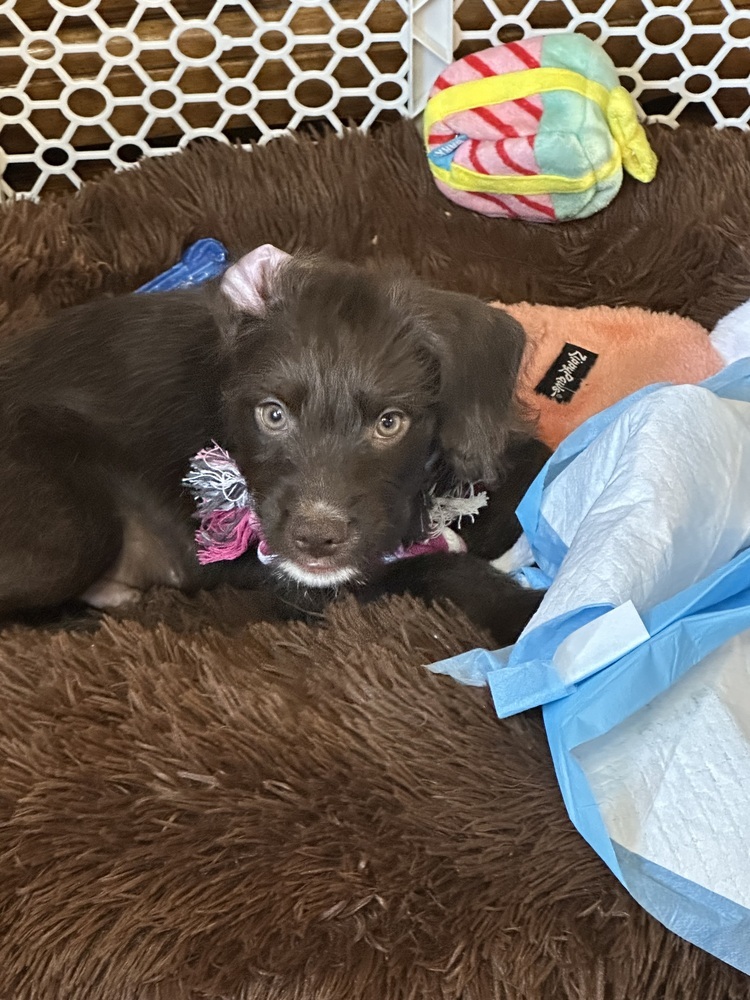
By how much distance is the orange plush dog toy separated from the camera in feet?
6.73

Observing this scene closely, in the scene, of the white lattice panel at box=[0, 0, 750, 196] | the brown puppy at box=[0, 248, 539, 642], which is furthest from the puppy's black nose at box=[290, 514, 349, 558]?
the white lattice panel at box=[0, 0, 750, 196]

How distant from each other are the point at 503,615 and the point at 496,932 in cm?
50

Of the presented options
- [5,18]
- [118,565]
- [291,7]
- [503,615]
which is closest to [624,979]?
[503,615]

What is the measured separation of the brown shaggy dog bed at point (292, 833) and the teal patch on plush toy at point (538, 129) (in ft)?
3.70

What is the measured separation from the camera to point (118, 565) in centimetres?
176

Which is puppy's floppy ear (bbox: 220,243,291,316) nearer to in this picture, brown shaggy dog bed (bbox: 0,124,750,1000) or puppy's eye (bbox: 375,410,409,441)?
puppy's eye (bbox: 375,410,409,441)

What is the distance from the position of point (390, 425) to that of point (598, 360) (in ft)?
2.51

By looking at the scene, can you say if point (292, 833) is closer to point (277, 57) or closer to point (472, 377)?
point (472, 377)

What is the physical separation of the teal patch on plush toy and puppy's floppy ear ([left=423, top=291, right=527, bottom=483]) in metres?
0.73

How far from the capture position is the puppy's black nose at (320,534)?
1395 millimetres

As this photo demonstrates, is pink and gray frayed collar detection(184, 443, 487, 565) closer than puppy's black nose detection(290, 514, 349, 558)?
No

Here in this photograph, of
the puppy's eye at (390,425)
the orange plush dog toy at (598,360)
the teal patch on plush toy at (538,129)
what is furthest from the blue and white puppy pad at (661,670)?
the teal patch on plush toy at (538,129)

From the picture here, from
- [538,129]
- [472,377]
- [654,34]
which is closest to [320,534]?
[472,377]

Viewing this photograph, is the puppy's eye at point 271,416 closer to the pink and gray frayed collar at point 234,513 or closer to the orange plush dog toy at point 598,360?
the pink and gray frayed collar at point 234,513
